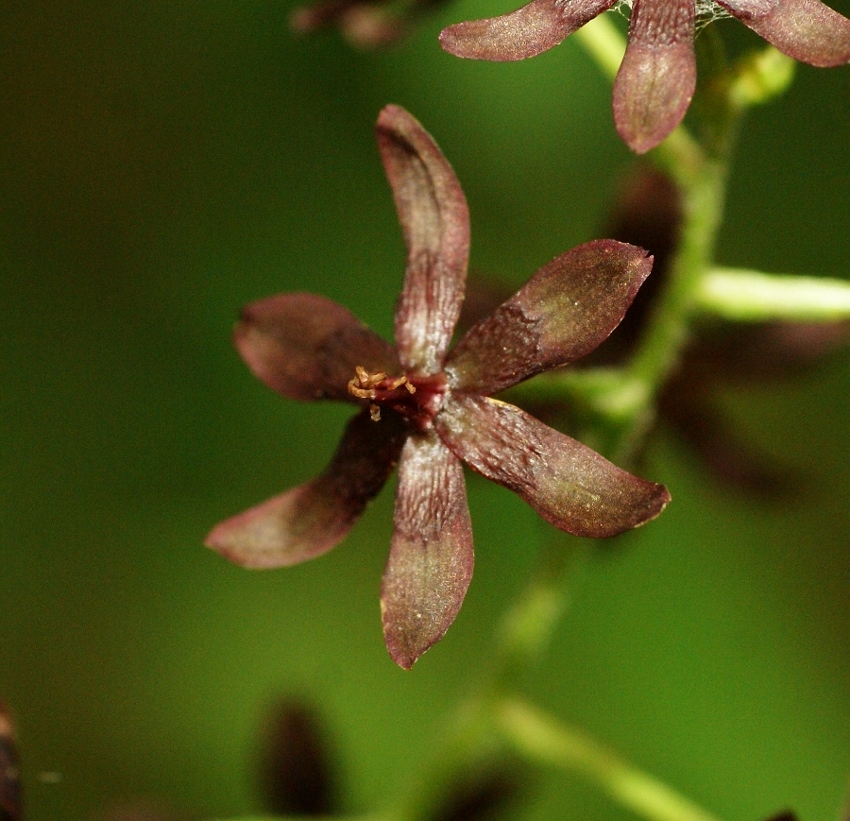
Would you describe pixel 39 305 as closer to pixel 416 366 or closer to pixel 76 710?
pixel 76 710

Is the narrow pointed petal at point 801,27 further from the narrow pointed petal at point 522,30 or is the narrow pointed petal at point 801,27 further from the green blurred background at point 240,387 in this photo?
the green blurred background at point 240,387

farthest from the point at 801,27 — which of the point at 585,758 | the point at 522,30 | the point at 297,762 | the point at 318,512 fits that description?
the point at 297,762

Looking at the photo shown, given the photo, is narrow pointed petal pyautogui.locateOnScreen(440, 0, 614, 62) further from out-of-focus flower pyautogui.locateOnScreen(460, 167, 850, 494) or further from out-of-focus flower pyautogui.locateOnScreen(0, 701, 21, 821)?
out-of-focus flower pyautogui.locateOnScreen(0, 701, 21, 821)

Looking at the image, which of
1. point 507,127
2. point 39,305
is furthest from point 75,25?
point 507,127

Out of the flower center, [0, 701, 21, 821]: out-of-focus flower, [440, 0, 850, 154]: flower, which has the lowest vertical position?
[0, 701, 21, 821]: out-of-focus flower

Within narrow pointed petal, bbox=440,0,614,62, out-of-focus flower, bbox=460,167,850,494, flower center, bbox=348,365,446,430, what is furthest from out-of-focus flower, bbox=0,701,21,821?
narrow pointed petal, bbox=440,0,614,62

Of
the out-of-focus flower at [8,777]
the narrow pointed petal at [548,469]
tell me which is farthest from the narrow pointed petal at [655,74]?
the out-of-focus flower at [8,777]
